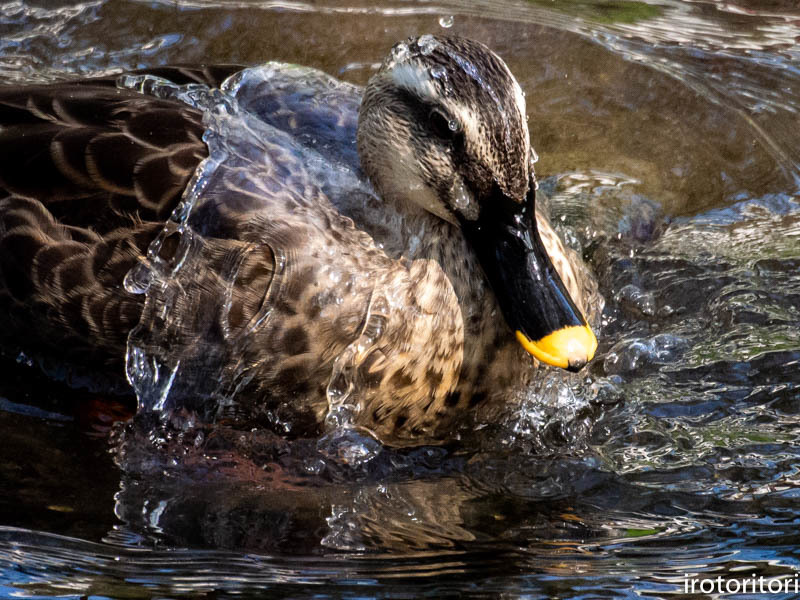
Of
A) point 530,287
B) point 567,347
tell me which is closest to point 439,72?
point 530,287

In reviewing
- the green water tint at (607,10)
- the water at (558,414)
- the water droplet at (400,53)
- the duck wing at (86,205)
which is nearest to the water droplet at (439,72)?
the water droplet at (400,53)

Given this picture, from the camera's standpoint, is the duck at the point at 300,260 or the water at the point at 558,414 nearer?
the water at the point at 558,414

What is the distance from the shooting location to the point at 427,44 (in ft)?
10.2

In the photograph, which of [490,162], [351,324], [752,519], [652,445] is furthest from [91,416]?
[752,519]

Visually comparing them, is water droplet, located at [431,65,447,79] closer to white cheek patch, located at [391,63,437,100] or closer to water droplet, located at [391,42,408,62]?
white cheek patch, located at [391,63,437,100]

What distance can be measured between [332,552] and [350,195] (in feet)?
3.96

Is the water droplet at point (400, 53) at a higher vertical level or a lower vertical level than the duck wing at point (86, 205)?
higher

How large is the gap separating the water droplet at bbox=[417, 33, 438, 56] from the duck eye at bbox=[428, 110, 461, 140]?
0.58 feet

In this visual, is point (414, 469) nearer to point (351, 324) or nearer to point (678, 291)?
point (351, 324)

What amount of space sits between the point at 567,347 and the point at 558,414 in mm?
436

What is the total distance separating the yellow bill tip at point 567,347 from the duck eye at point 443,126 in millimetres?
659

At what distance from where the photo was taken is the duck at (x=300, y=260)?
316cm

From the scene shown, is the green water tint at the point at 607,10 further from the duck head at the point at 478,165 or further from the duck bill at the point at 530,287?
the duck bill at the point at 530,287

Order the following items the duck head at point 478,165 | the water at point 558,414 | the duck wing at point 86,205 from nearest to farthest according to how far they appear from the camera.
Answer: the water at point 558,414
the duck head at point 478,165
the duck wing at point 86,205
